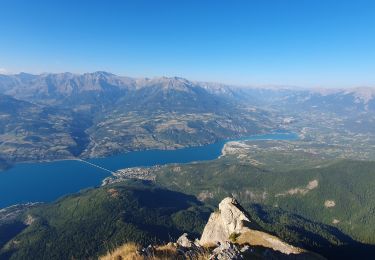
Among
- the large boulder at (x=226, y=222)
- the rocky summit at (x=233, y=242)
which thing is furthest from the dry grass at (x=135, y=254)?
the large boulder at (x=226, y=222)

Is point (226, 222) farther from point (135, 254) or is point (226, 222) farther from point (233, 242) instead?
point (135, 254)

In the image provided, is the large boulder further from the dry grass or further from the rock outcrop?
the dry grass

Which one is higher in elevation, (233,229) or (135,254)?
(135,254)

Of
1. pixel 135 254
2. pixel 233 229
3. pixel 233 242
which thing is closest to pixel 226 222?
pixel 233 229

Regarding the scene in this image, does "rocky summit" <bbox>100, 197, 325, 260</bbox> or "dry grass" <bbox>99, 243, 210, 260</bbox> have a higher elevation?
"dry grass" <bbox>99, 243, 210, 260</bbox>

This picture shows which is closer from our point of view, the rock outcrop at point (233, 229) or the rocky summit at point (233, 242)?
the rocky summit at point (233, 242)

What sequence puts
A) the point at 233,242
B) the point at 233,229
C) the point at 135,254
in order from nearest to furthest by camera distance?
the point at 135,254 < the point at 233,242 < the point at 233,229

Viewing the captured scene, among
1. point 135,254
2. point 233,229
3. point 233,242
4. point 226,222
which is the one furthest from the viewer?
point 226,222

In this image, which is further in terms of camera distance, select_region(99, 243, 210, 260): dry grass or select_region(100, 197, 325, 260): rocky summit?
select_region(100, 197, 325, 260): rocky summit

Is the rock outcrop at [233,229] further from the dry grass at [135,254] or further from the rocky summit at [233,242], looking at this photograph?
the dry grass at [135,254]

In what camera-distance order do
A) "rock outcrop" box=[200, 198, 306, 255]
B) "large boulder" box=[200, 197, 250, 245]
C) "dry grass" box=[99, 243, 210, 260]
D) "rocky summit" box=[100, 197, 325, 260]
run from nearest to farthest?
"dry grass" box=[99, 243, 210, 260]
"rocky summit" box=[100, 197, 325, 260]
"rock outcrop" box=[200, 198, 306, 255]
"large boulder" box=[200, 197, 250, 245]

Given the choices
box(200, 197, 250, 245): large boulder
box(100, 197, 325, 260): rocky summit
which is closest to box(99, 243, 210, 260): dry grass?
box(100, 197, 325, 260): rocky summit
